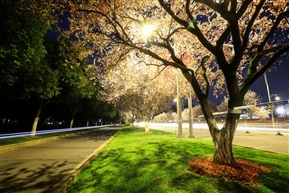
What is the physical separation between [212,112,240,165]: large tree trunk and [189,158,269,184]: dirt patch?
260 mm

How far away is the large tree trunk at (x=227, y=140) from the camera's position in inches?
261

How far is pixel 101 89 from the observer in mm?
36625

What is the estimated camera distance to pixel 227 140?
6629 millimetres

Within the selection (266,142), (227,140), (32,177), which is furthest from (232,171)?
(266,142)

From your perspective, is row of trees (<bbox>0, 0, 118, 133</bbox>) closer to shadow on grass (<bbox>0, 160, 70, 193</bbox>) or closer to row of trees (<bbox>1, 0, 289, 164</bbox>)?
row of trees (<bbox>1, 0, 289, 164</bbox>)

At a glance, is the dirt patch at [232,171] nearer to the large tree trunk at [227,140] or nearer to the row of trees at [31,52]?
the large tree trunk at [227,140]

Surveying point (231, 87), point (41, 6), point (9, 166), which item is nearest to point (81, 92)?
point (9, 166)

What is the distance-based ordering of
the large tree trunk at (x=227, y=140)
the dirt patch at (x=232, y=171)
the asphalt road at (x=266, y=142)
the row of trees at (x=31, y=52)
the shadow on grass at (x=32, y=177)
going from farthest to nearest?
the asphalt road at (x=266, y=142) → the row of trees at (x=31, y=52) → the large tree trunk at (x=227, y=140) → the shadow on grass at (x=32, y=177) → the dirt patch at (x=232, y=171)

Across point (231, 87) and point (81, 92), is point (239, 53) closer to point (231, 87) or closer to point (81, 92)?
point (231, 87)

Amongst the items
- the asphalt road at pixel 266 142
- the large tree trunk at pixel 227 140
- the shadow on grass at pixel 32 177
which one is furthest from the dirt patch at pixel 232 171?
the asphalt road at pixel 266 142

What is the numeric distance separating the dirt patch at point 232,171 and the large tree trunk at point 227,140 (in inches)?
10.2

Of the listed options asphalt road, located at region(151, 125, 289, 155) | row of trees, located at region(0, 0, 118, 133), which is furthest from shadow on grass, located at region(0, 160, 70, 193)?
asphalt road, located at region(151, 125, 289, 155)

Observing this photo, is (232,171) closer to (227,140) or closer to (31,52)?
(227,140)

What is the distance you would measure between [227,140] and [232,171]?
105 centimetres
